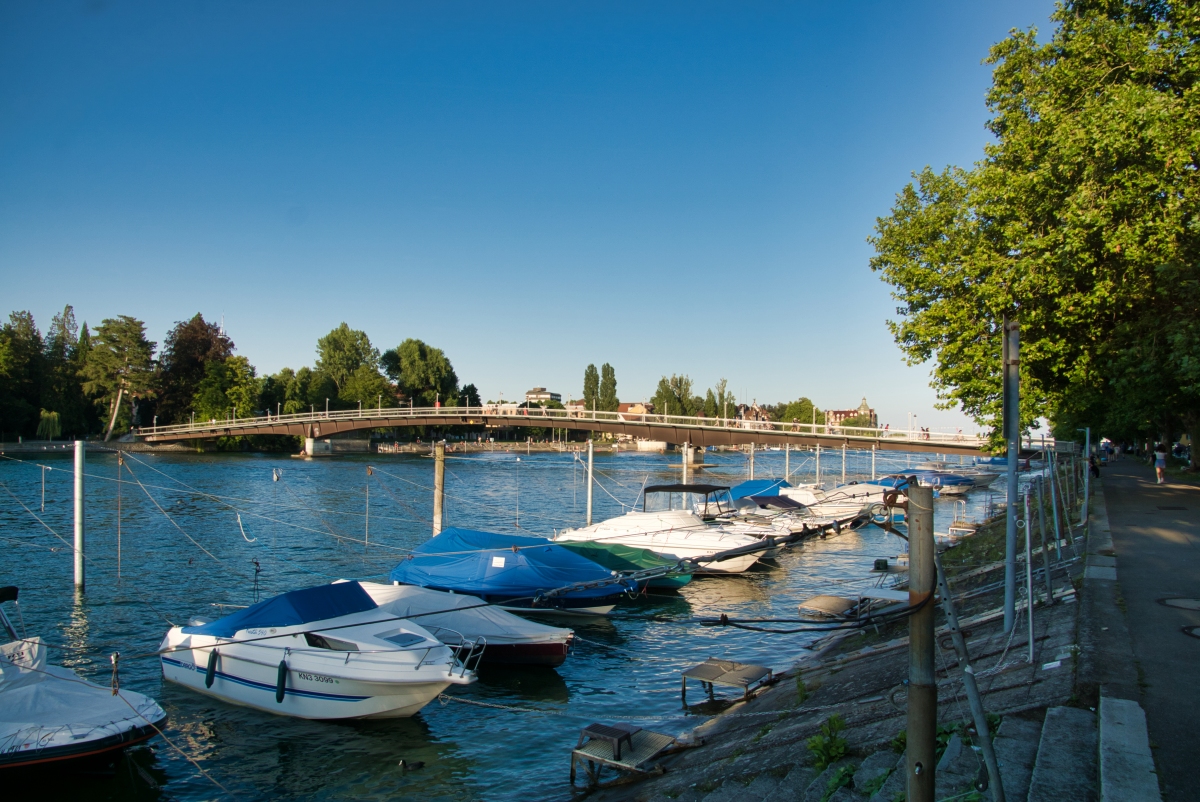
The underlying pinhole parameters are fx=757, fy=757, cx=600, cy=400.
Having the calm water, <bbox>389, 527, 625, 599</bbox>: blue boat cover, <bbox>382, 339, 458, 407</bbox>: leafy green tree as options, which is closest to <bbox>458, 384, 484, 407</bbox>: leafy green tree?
<bbox>382, 339, 458, 407</bbox>: leafy green tree

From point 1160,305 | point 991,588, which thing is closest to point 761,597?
point 991,588

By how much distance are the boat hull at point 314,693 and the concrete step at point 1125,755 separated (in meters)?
10.5

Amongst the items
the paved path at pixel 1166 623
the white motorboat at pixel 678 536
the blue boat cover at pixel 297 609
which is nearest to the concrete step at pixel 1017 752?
the paved path at pixel 1166 623

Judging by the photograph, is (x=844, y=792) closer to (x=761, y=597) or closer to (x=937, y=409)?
(x=761, y=597)

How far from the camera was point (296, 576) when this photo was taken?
29016 millimetres

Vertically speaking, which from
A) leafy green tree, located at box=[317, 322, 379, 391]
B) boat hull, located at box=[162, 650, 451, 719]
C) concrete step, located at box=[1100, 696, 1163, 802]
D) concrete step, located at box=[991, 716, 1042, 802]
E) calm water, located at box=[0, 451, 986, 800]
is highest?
leafy green tree, located at box=[317, 322, 379, 391]

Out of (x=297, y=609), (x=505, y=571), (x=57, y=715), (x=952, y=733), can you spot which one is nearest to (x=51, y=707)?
(x=57, y=715)

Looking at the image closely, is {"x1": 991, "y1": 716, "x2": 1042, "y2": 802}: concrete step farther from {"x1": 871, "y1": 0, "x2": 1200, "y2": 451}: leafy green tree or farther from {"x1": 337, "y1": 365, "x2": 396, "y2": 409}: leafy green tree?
{"x1": 337, "y1": 365, "x2": 396, "y2": 409}: leafy green tree

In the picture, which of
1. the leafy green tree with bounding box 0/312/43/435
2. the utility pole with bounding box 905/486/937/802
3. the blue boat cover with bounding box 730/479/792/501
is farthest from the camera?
the leafy green tree with bounding box 0/312/43/435

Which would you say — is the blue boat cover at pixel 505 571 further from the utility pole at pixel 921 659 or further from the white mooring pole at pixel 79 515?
the utility pole at pixel 921 659

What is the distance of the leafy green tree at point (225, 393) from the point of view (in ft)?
378

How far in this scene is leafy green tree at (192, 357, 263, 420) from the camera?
11512 cm

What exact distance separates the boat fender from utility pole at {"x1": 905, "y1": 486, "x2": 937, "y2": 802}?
12.8m

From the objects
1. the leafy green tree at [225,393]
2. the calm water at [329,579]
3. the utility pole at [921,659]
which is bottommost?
the calm water at [329,579]
